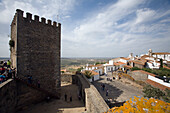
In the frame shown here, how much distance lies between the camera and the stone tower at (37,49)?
24.6ft

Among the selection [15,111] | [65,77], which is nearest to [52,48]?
Result: [15,111]

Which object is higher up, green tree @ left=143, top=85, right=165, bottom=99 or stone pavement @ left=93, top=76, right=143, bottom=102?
green tree @ left=143, top=85, right=165, bottom=99

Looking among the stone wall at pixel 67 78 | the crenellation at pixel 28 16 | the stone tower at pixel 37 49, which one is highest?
the crenellation at pixel 28 16

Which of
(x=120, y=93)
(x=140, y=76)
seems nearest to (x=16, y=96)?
(x=120, y=93)

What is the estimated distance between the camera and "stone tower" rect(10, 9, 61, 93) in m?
7.50

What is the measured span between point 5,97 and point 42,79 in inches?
147

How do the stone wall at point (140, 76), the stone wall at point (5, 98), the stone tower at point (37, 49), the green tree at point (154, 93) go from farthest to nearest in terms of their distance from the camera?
the stone wall at point (140, 76), the green tree at point (154, 93), the stone tower at point (37, 49), the stone wall at point (5, 98)

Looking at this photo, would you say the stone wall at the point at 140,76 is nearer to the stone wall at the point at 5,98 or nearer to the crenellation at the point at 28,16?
the stone wall at the point at 5,98

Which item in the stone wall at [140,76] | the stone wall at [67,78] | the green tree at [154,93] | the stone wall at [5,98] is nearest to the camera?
the stone wall at [5,98]

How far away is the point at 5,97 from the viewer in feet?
17.6

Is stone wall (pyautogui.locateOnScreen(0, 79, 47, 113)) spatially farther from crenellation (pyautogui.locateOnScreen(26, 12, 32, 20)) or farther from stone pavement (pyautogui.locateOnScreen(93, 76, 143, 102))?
stone pavement (pyautogui.locateOnScreen(93, 76, 143, 102))

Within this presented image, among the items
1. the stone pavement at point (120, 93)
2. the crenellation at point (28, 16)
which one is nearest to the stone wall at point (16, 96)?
the crenellation at point (28, 16)

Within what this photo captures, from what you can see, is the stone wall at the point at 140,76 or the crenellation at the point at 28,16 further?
the stone wall at the point at 140,76

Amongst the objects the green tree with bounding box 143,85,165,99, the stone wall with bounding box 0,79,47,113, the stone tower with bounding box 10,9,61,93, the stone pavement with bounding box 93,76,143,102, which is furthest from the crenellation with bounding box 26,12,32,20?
the green tree with bounding box 143,85,165,99
